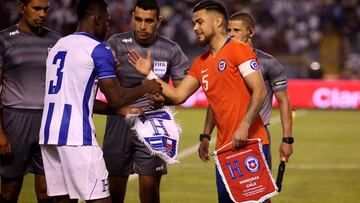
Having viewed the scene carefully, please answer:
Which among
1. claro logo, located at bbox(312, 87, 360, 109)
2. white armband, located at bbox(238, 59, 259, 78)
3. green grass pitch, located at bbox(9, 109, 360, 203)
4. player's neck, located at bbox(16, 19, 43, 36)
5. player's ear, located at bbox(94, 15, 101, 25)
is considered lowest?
claro logo, located at bbox(312, 87, 360, 109)

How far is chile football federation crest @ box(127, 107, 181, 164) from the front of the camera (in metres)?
7.67

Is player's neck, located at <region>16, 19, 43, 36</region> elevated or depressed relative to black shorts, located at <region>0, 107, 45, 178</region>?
elevated

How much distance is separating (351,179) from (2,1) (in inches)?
816

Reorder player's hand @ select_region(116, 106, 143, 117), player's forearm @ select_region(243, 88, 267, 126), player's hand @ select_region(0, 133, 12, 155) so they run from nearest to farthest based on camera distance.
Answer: player's forearm @ select_region(243, 88, 267, 126)
player's hand @ select_region(116, 106, 143, 117)
player's hand @ select_region(0, 133, 12, 155)

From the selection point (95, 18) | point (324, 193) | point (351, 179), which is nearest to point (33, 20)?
point (95, 18)

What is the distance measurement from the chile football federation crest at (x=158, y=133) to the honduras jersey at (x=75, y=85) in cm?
102

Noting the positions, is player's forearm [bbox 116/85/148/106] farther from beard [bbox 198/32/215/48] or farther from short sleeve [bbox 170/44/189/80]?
short sleeve [bbox 170/44/189/80]

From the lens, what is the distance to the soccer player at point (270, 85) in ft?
25.9

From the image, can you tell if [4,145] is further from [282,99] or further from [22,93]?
[282,99]

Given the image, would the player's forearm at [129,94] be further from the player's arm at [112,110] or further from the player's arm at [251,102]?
the player's arm at [251,102]

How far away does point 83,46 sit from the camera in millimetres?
6617

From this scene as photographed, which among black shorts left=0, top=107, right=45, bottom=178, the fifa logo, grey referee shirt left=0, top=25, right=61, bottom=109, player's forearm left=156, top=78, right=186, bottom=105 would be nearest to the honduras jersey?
player's forearm left=156, top=78, right=186, bottom=105

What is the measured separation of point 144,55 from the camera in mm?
8375

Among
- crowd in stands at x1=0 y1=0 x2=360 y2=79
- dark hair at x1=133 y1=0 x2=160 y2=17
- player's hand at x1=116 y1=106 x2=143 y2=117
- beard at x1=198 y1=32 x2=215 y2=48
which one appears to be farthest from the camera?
crowd in stands at x1=0 y1=0 x2=360 y2=79
